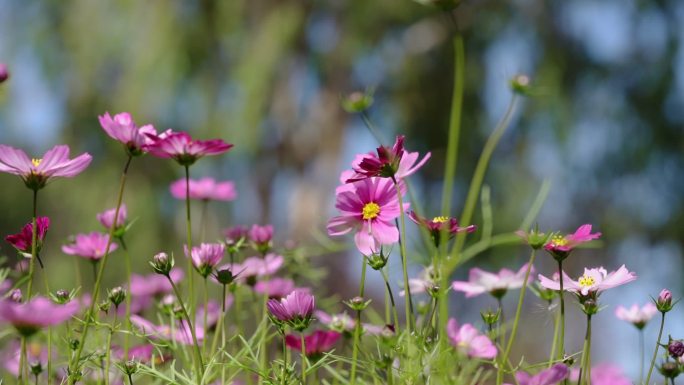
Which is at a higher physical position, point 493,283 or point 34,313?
point 34,313

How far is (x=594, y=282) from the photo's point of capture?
556mm

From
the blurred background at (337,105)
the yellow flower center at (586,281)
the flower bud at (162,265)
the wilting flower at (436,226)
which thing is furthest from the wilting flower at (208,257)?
the blurred background at (337,105)

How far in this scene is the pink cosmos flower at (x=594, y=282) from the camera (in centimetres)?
53

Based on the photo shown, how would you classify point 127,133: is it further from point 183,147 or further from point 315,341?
point 315,341

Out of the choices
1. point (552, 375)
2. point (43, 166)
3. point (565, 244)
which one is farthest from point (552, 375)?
point (43, 166)

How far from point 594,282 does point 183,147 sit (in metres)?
0.29

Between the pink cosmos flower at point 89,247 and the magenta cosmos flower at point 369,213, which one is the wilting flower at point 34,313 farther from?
the pink cosmos flower at point 89,247

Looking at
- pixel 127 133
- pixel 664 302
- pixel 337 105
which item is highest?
pixel 127 133

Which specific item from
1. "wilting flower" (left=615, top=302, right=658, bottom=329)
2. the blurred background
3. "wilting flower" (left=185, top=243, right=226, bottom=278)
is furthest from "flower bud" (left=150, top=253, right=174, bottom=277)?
the blurred background

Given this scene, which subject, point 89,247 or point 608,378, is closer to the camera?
point 608,378

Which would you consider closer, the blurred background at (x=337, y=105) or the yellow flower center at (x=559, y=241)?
the yellow flower center at (x=559, y=241)

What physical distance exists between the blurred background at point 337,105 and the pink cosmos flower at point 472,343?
3632 mm

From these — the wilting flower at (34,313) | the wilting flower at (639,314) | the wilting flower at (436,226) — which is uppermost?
the wilting flower at (34,313)

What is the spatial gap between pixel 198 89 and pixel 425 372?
413 centimetres
